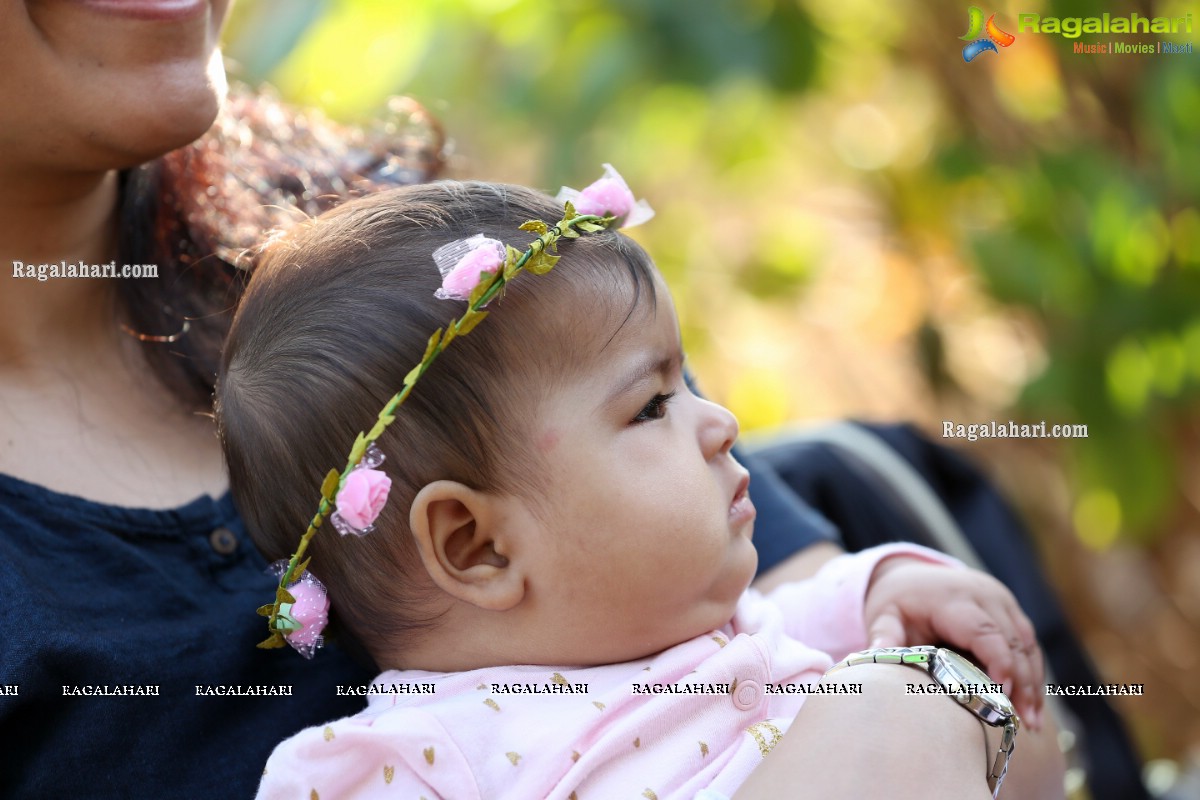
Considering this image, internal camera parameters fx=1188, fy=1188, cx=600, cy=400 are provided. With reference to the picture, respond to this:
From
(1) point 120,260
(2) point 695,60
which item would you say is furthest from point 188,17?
(2) point 695,60

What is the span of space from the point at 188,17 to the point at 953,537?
1.25 m

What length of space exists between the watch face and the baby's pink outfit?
154mm

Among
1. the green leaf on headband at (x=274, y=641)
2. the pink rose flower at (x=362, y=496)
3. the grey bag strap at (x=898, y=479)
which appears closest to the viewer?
the pink rose flower at (x=362, y=496)

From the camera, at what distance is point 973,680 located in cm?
107

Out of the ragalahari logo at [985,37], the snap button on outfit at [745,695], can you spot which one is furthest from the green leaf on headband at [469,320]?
the ragalahari logo at [985,37]

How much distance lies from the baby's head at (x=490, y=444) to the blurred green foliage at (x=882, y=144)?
0.89 meters

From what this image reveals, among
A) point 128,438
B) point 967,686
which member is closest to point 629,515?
point 967,686

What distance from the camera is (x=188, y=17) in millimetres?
1245

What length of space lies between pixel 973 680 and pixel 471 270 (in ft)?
1.90

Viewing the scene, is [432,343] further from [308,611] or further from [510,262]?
[308,611]

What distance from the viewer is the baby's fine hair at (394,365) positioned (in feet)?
3.43

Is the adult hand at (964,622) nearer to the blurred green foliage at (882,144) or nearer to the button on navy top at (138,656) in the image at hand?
the button on navy top at (138,656)

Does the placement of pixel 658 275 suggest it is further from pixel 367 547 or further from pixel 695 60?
pixel 695 60

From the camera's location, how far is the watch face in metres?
1.06
